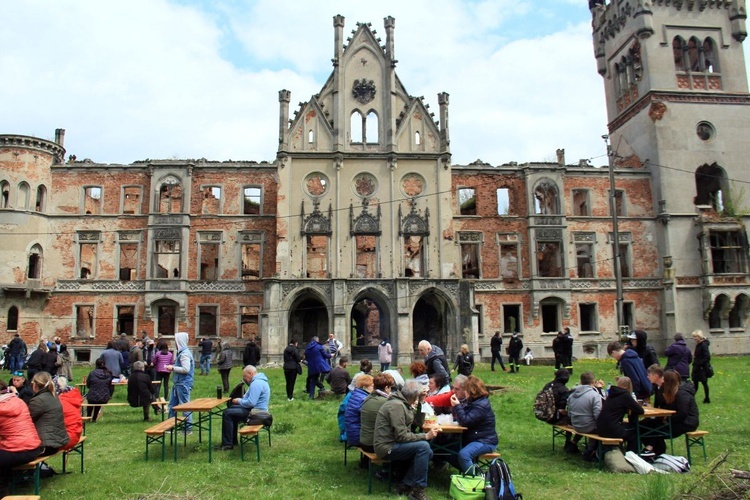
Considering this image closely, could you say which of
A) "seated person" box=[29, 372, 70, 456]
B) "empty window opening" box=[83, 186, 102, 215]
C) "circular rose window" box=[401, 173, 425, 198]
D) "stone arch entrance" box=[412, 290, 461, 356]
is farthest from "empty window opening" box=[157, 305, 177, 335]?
"seated person" box=[29, 372, 70, 456]

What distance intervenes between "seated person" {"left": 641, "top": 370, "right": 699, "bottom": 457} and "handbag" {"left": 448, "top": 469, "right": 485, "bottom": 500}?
3722 mm

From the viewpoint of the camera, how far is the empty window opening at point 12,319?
1331 inches

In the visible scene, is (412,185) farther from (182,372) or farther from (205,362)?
(182,372)

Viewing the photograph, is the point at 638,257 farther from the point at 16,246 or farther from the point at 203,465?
the point at 16,246

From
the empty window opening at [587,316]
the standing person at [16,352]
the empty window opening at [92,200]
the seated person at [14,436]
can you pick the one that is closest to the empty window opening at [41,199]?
the empty window opening at [92,200]

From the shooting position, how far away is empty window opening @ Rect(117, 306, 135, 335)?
118ft

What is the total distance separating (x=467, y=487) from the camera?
8.18m

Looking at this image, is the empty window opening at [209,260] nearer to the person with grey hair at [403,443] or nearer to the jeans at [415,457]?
the person with grey hair at [403,443]

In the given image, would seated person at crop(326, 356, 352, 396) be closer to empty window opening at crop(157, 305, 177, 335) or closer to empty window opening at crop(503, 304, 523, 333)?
empty window opening at crop(157, 305, 177, 335)

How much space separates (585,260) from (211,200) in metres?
24.3

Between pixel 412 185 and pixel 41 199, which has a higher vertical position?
pixel 412 185

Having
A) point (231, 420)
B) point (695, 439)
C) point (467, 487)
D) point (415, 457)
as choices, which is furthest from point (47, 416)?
point (695, 439)

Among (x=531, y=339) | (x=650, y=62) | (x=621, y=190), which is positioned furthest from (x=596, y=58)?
(x=531, y=339)

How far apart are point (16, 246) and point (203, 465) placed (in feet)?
98.0
